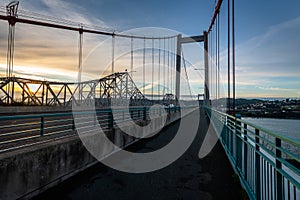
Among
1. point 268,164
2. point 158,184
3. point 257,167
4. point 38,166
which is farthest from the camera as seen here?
point 158,184

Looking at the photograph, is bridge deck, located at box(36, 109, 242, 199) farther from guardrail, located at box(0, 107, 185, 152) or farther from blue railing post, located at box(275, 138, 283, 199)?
blue railing post, located at box(275, 138, 283, 199)

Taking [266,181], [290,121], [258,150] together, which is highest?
[258,150]

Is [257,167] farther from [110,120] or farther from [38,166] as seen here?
[110,120]

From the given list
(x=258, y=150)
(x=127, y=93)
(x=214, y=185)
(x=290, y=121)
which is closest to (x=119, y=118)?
(x=214, y=185)

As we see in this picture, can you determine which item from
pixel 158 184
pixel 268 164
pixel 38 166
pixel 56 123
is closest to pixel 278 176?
pixel 268 164

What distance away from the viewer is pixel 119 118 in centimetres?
720

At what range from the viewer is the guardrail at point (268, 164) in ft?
6.01

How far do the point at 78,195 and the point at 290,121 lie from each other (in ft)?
127

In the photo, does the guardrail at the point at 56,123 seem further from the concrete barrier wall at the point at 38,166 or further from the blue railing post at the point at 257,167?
the blue railing post at the point at 257,167

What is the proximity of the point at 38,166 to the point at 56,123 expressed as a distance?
568 centimetres

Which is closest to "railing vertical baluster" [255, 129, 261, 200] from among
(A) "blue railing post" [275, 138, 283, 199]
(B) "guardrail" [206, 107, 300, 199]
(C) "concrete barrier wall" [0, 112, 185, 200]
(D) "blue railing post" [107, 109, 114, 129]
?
(B) "guardrail" [206, 107, 300, 199]

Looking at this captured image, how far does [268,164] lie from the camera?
233 cm

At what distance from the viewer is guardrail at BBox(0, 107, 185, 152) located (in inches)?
145

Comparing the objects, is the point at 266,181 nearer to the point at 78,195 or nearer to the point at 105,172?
the point at 78,195
